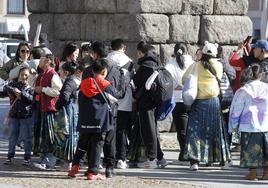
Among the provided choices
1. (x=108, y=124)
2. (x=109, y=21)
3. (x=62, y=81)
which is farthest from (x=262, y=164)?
(x=109, y=21)

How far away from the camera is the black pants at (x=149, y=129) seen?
13383 millimetres

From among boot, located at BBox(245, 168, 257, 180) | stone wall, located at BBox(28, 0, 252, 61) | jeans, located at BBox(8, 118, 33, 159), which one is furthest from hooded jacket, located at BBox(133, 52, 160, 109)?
stone wall, located at BBox(28, 0, 252, 61)

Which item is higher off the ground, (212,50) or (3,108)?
(212,50)

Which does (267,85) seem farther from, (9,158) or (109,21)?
(109,21)

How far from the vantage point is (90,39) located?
1791 centimetres

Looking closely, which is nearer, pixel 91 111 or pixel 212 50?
pixel 91 111

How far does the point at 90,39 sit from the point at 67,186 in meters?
6.59

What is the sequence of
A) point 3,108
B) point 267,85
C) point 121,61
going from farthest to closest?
1. point 3,108
2. point 121,61
3. point 267,85

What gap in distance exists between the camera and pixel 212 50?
13133 millimetres

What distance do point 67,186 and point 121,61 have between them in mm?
2488

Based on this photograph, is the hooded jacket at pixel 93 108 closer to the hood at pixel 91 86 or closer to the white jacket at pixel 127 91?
the hood at pixel 91 86

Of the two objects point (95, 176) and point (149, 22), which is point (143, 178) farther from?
point (149, 22)

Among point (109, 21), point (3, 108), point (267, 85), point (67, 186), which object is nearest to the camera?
point (67, 186)

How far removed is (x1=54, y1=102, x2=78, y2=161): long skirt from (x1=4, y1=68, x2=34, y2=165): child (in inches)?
24.6
